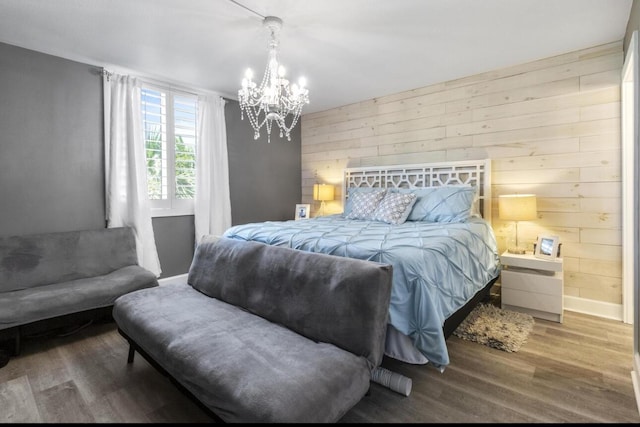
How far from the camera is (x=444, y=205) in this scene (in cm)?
314

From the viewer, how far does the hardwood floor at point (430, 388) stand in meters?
1.58

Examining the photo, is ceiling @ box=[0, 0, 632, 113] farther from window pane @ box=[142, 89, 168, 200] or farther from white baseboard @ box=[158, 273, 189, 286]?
white baseboard @ box=[158, 273, 189, 286]

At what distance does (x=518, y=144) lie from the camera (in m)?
3.21

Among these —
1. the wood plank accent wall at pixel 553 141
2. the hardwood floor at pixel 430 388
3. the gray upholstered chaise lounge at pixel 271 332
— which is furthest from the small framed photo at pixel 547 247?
the gray upholstered chaise lounge at pixel 271 332

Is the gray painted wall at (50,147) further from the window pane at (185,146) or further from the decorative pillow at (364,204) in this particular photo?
the decorative pillow at (364,204)

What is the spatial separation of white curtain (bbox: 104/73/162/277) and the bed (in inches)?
49.6

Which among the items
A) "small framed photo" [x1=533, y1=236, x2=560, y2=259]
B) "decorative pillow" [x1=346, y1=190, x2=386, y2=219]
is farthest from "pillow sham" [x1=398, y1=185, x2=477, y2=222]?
"small framed photo" [x1=533, y1=236, x2=560, y2=259]

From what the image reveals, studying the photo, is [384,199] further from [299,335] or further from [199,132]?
[199,132]

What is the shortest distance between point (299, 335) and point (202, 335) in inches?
19.1

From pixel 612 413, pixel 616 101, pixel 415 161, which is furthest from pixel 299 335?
pixel 616 101

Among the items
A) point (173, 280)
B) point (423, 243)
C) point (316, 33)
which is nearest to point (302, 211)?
point (173, 280)

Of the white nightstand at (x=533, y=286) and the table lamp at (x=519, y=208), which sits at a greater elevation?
the table lamp at (x=519, y=208)

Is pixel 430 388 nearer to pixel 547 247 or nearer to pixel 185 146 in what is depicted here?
pixel 547 247

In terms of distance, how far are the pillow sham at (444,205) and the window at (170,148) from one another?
2678 mm
